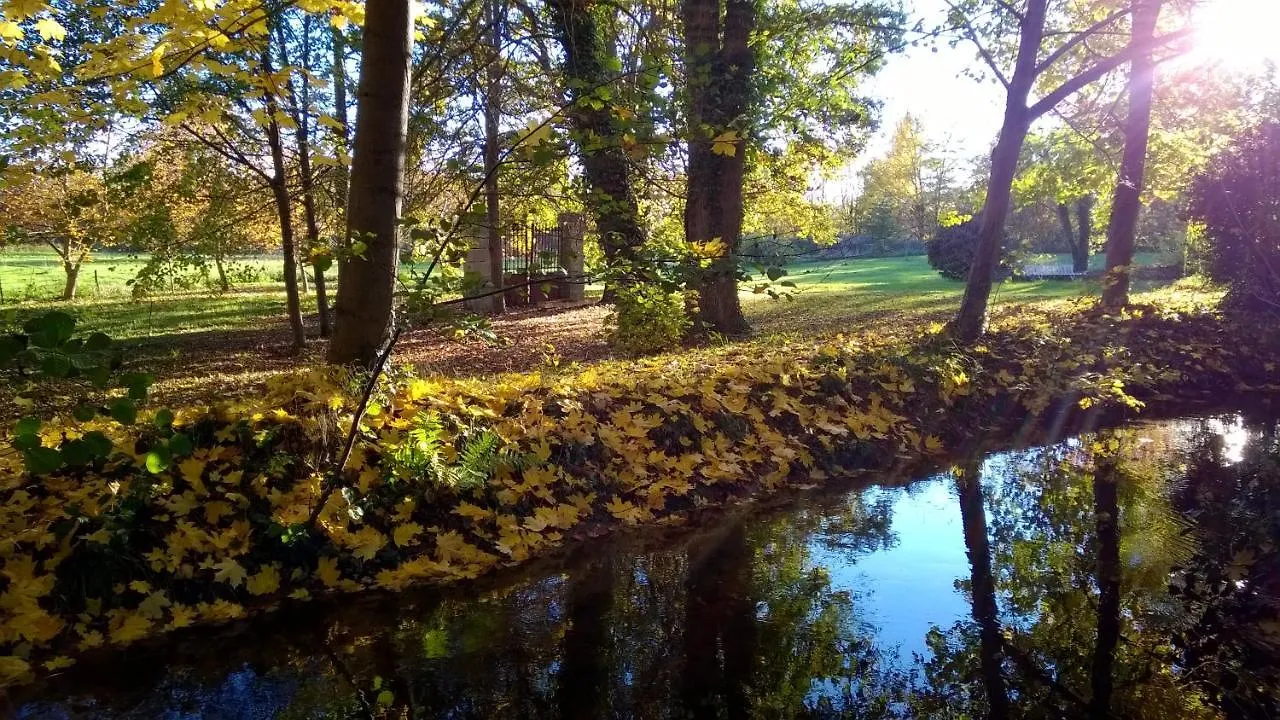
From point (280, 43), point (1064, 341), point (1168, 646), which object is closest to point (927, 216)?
point (1064, 341)

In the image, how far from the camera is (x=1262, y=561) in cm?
406

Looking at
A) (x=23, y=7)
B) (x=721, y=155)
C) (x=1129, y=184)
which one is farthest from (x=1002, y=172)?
(x=23, y=7)

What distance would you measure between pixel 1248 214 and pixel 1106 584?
8223mm

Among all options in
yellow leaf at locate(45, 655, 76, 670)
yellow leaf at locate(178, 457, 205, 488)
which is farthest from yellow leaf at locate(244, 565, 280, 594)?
yellow leaf at locate(45, 655, 76, 670)

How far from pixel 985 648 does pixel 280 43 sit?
388 inches

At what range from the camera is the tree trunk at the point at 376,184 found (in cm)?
416

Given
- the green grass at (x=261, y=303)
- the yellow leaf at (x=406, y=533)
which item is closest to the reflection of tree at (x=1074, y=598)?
the yellow leaf at (x=406, y=533)

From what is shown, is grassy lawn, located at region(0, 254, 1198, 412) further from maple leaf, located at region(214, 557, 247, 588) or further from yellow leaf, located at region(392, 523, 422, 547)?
maple leaf, located at region(214, 557, 247, 588)

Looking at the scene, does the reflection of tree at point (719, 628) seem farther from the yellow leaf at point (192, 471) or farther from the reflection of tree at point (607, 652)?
the yellow leaf at point (192, 471)

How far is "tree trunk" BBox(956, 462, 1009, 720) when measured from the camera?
2969 millimetres

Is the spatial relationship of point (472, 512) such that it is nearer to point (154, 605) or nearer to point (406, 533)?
point (406, 533)

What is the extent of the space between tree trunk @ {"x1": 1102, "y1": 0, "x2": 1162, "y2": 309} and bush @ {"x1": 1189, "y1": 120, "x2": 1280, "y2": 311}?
2.82 ft

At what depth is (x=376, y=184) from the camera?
4277 mm

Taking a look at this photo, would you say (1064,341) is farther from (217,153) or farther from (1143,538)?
(217,153)
